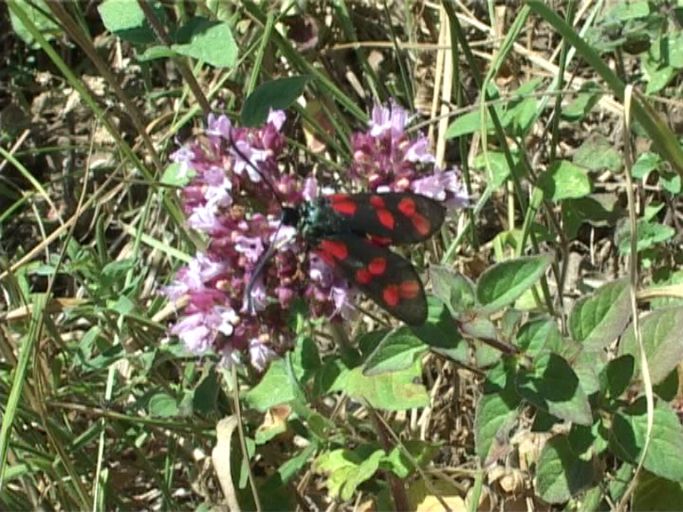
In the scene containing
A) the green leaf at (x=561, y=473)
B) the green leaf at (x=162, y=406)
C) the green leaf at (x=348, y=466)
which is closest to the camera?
the green leaf at (x=561, y=473)

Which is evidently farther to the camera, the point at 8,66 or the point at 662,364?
the point at 8,66

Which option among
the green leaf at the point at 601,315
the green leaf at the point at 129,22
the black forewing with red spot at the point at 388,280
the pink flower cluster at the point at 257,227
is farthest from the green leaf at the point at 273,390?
the green leaf at the point at 129,22

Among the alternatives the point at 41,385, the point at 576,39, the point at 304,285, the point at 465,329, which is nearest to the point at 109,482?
the point at 41,385

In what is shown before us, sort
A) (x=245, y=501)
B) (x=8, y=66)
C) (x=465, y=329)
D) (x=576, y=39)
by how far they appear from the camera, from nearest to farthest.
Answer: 1. (x=576, y=39)
2. (x=465, y=329)
3. (x=245, y=501)
4. (x=8, y=66)

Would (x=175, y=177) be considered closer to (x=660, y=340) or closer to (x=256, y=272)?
(x=256, y=272)

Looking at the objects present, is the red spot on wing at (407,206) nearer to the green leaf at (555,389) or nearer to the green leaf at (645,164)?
the green leaf at (555,389)

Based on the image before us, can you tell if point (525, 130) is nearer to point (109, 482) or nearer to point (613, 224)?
point (613, 224)

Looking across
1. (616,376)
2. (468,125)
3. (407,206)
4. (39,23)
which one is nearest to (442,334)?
(407,206)

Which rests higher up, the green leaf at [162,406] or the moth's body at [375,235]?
the moth's body at [375,235]
